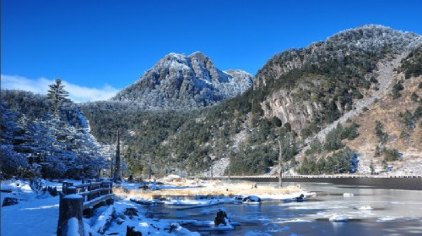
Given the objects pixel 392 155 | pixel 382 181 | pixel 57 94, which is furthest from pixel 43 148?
pixel 392 155

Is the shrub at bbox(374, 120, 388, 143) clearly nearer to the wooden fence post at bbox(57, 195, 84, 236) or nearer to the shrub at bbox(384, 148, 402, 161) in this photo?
the shrub at bbox(384, 148, 402, 161)

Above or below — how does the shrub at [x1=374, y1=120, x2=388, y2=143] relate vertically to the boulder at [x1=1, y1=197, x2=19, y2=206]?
above

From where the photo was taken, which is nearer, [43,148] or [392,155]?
[43,148]

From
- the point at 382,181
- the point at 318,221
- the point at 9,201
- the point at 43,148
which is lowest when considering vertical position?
the point at 318,221

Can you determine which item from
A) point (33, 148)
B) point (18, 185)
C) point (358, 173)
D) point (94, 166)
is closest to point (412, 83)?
point (358, 173)

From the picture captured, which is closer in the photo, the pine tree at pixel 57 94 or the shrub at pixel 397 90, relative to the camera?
the pine tree at pixel 57 94

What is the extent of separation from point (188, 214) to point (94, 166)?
2983cm

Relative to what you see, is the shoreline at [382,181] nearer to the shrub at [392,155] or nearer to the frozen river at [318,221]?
the shrub at [392,155]

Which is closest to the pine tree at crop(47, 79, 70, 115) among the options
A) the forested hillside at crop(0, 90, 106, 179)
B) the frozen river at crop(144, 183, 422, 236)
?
the forested hillside at crop(0, 90, 106, 179)

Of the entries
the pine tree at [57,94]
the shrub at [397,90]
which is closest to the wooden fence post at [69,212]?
the pine tree at [57,94]

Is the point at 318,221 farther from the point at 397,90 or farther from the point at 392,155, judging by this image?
the point at 397,90

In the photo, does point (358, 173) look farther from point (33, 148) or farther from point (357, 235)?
point (357, 235)

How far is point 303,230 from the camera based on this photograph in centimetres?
2562

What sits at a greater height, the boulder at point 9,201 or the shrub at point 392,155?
the shrub at point 392,155
